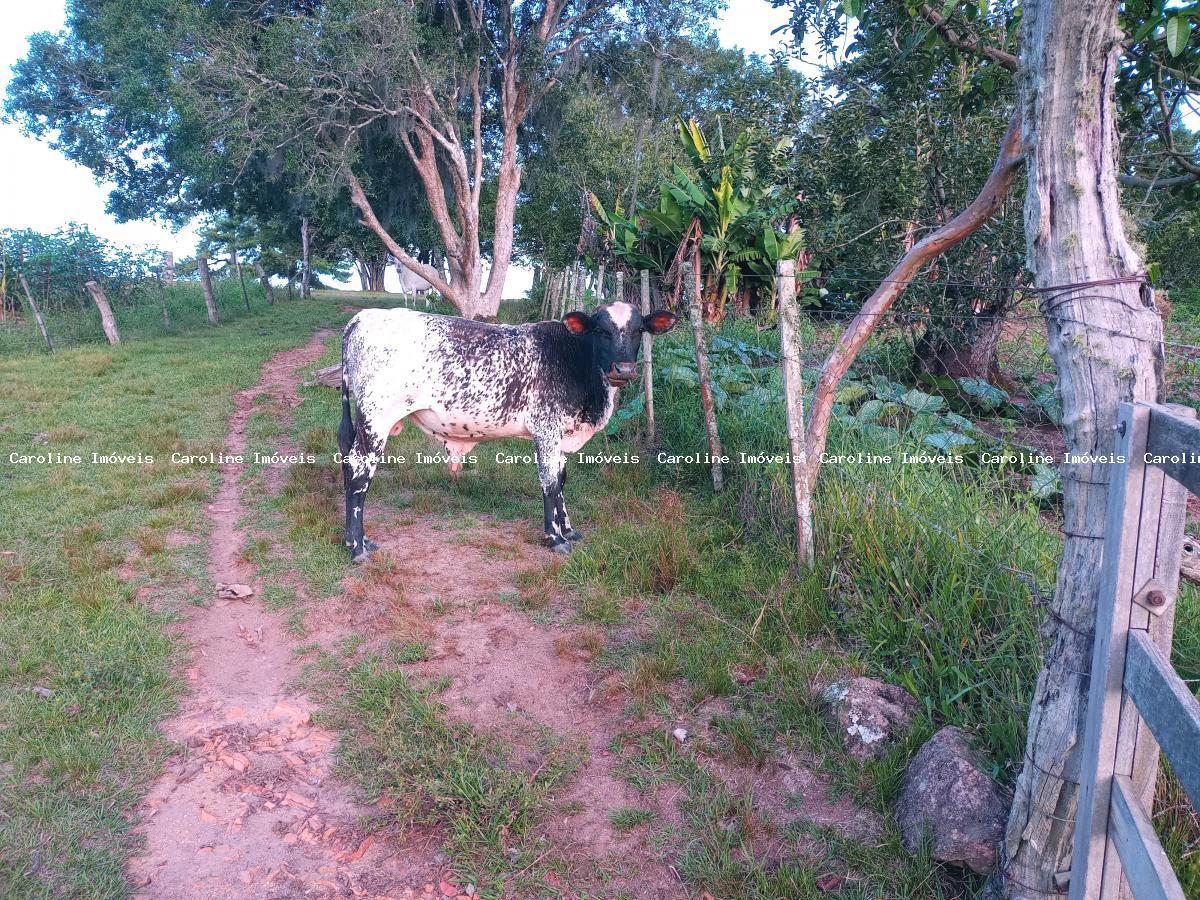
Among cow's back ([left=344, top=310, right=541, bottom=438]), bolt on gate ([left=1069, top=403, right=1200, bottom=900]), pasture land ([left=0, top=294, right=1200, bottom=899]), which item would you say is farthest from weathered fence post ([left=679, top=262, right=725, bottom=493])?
bolt on gate ([left=1069, top=403, right=1200, bottom=900])

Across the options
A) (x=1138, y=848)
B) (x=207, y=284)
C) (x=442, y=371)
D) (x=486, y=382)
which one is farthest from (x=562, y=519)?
(x=207, y=284)

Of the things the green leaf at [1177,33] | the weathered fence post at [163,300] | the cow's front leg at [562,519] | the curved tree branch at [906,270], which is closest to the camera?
the green leaf at [1177,33]

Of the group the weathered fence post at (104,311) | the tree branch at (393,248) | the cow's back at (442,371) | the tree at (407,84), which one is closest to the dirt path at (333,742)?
the cow's back at (442,371)

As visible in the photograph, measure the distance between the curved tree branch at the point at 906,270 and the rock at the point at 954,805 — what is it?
1.94 meters

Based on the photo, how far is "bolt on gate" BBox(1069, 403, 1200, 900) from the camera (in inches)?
61.8

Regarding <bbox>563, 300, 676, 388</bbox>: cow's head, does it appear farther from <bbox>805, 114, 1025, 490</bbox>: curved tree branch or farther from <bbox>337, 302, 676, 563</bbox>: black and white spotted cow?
<bbox>805, 114, 1025, 490</bbox>: curved tree branch

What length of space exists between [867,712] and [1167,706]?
1.68m

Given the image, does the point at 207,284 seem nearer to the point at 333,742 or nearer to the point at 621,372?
the point at 621,372

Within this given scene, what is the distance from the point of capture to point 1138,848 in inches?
59.2

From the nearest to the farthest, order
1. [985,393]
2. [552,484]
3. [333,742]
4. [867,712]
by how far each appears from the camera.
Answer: [867,712]
[333,742]
[552,484]
[985,393]

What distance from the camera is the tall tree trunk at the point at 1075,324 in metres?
1.93

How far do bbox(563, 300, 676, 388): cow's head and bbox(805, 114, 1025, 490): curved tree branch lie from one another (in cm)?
137

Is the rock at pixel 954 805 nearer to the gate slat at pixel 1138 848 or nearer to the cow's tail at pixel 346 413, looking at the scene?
the gate slat at pixel 1138 848

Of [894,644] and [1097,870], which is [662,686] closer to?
[894,644]
